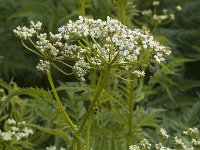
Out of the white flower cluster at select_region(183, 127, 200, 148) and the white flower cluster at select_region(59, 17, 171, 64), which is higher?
the white flower cluster at select_region(59, 17, 171, 64)

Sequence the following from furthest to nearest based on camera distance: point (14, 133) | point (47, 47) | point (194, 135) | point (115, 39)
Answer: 1. point (14, 133)
2. point (194, 135)
3. point (47, 47)
4. point (115, 39)

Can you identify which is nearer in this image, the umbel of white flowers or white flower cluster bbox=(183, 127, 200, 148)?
the umbel of white flowers

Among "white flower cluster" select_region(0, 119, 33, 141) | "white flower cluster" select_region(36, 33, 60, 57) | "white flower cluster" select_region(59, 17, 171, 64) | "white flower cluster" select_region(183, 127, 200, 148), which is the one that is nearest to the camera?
"white flower cluster" select_region(59, 17, 171, 64)

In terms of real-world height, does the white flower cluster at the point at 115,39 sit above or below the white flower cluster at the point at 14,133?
above

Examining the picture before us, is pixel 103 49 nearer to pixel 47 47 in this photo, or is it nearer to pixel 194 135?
pixel 47 47

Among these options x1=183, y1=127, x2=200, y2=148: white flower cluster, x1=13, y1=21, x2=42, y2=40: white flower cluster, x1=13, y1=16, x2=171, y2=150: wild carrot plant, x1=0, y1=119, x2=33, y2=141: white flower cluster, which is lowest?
x1=183, y1=127, x2=200, y2=148: white flower cluster

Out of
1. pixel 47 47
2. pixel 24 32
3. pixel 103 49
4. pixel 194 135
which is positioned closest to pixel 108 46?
pixel 103 49

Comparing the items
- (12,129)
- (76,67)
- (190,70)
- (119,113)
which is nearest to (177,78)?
(190,70)

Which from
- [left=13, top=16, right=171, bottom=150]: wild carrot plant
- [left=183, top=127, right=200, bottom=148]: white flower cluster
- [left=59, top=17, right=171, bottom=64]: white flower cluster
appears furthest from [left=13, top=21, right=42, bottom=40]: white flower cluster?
[left=183, top=127, right=200, bottom=148]: white flower cluster

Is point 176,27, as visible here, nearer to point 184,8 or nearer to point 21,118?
point 184,8

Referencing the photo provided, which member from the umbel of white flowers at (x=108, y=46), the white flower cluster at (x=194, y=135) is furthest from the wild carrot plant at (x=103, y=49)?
the white flower cluster at (x=194, y=135)

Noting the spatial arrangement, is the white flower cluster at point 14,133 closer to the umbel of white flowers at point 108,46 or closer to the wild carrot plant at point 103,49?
the wild carrot plant at point 103,49

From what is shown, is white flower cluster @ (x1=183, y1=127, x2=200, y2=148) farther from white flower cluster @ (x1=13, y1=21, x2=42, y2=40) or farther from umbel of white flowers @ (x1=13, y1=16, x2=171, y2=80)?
white flower cluster @ (x1=13, y1=21, x2=42, y2=40)
